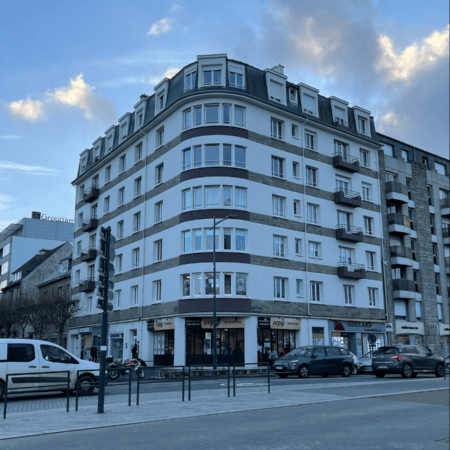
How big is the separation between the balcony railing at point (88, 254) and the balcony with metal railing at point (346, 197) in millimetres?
20994

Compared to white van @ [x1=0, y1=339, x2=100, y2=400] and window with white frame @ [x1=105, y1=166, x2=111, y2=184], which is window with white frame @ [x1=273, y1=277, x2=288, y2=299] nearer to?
window with white frame @ [x1=105, y1=166, x2=111, y2=184]

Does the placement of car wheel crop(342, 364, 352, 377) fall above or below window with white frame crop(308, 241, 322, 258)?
below

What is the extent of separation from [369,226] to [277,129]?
1196cm

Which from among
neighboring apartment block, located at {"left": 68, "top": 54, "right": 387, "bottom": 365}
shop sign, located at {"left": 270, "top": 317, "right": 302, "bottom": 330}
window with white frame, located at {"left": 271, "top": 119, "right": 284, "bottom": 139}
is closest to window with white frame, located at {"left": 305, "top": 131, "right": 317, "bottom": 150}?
neighboring apartment block, located at {"left": 68, "top": 54, "right": 387, "bottom": 365}

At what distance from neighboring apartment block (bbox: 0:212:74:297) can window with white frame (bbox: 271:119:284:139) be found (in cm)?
5015

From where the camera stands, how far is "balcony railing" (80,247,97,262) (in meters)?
46.4

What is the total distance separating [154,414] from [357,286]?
3166cm

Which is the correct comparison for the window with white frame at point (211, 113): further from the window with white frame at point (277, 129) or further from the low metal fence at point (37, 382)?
the low metal fence at point (37, 382)

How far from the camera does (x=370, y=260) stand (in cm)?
4334

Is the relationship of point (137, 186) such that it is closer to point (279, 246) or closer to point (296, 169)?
point (296, 169)

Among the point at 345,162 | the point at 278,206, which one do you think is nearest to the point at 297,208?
the point at 278,206

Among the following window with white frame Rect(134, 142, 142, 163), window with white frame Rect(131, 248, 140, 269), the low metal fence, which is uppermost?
window with white frame Rect(134, 142, 142, 163)

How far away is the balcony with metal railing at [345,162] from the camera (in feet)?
136

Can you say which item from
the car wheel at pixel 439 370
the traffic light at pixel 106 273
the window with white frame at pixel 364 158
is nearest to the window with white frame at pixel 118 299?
the window with white frame at pixel 364 158
